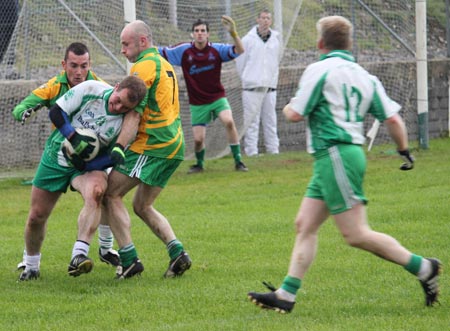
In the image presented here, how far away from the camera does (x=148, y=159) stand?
26.2 feet

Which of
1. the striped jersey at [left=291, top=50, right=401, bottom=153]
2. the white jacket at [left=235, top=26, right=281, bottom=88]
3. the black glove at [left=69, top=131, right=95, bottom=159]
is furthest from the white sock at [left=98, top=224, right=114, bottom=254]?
the white jacket at [left=235, top=26, right=281, bottom=88]

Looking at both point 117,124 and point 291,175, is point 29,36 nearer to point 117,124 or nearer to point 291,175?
point 291,175

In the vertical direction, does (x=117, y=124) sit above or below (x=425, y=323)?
above

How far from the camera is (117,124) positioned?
782 centimetres

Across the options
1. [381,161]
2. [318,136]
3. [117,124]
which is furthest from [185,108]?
[318,136]

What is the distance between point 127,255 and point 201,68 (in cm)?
724

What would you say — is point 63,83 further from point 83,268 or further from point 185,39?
point 185,39

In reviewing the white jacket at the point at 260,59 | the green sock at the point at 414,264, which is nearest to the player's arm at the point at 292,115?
the green sock at the point at 414,264

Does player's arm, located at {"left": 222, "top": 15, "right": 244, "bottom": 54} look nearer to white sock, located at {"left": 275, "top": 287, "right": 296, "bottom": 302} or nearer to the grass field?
the grass field

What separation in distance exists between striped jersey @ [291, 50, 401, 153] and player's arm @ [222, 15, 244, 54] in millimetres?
7057

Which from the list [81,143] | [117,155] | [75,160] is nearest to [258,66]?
[75,160]

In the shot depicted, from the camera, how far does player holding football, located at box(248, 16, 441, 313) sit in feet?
20.9

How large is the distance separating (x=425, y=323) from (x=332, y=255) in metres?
2.54

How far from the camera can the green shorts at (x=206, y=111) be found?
14.9 meters
